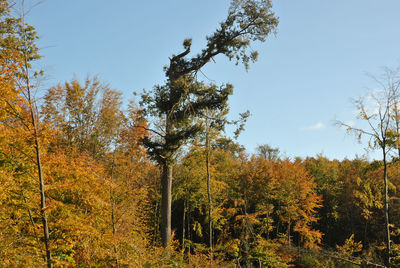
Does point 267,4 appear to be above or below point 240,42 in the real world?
above

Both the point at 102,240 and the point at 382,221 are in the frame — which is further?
the point at 382,221

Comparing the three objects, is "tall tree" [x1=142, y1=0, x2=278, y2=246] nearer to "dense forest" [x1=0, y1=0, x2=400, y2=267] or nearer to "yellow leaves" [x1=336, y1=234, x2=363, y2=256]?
"dense forest" [x1=0, y1=0, x2=400, y2=267]

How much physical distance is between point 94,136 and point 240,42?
987cm

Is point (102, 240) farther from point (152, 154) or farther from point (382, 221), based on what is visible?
point (382, 221)

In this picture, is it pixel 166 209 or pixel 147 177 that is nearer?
pixel 166 209

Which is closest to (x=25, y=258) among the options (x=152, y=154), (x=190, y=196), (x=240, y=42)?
(x=152, y=154)

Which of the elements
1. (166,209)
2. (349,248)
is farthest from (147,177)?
(349,248)

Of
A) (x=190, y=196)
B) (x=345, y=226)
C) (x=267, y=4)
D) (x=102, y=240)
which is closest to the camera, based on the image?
(x=102, y=240)

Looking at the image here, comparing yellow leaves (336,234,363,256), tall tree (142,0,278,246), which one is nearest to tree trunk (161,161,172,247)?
tall tree (142,0,278,246)

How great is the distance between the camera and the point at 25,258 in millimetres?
4562

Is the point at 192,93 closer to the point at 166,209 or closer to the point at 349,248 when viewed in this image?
the point at 166,209

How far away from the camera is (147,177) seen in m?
17.4

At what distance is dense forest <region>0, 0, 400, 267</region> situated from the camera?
16.2ft

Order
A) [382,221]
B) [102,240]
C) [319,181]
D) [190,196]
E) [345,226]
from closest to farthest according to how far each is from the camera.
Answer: [102,240]
[190,196]
[382,221]
[345,226]
[319,181]
